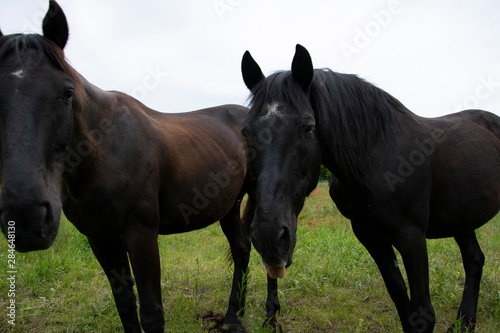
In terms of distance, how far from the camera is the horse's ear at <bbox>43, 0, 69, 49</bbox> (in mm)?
1933

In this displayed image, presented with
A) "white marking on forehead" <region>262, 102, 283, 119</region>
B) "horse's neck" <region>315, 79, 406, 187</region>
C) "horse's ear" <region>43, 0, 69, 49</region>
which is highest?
"horse's ear" <region>43, 0, 69, 49</region>

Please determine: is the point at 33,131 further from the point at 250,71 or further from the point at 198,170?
the point at 198,170

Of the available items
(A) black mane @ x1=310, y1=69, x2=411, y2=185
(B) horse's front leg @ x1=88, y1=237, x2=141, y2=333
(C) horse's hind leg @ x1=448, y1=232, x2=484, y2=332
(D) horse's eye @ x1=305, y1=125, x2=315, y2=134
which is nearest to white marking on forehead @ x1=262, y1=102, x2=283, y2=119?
(D) horse's eye @ x1=305, y1=125, x2=315, y2=134

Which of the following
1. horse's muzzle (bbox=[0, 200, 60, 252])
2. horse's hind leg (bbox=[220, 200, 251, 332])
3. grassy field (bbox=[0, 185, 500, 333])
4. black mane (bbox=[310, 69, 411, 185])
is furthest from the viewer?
horse's hind leg (bbox=[220, 200, 251, 332])

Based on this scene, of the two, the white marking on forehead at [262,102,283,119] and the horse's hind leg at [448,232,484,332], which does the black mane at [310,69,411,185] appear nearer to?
the white marking on forehead at [262,102,283,119]

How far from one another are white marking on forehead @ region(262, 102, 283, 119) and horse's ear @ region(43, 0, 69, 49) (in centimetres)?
124

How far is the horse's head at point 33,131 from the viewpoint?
5.00 feet

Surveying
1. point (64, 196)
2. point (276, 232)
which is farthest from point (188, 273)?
point (276, 232)

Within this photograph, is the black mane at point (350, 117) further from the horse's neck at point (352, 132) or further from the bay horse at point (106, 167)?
the bay horse at point (106, 167)

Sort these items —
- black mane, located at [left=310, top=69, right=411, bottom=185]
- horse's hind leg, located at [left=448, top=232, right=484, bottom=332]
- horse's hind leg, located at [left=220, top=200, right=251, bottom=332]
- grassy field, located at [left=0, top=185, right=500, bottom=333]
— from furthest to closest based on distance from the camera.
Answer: horse's hind leg, located at [left=220, top=200, right=251, bottom=332]
grassy field, located at [left=0, top=185, right=500, bottom=333]
horse's hind leg, located at [left=448, top=232, right=484, bottom=332]
black mane, located at [left=310, top=69, right=411, bottom=185]

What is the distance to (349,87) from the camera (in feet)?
8.34
